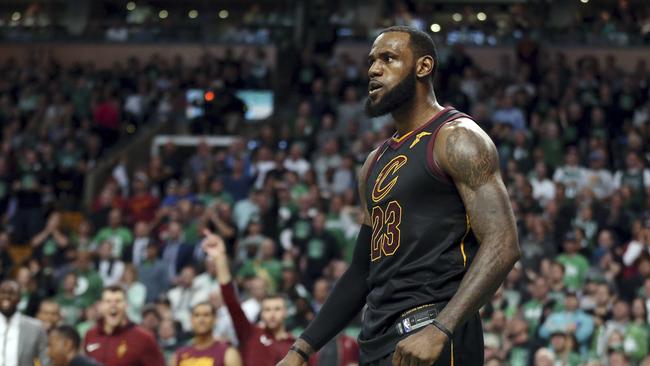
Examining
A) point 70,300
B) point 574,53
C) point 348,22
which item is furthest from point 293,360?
point 348,22

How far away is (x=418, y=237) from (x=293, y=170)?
39.9ft

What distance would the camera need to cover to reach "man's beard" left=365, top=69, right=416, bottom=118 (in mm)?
4062

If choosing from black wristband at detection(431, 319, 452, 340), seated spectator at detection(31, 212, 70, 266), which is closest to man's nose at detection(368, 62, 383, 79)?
black wristband at detection(431, 319, 452, 340)

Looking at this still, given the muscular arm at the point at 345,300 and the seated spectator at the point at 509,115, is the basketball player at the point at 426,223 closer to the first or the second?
the muscular arm at the point at 345,300

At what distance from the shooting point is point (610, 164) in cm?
1622

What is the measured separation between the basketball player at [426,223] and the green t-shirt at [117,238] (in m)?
10.8

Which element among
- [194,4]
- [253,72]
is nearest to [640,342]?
[253,72]

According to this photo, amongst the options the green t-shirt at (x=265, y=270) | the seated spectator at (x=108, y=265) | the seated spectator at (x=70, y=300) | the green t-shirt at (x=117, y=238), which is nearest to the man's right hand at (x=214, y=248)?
the green t-shirt at (x=265, y=270)

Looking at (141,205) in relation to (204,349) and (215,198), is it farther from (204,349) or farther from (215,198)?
(204,349)

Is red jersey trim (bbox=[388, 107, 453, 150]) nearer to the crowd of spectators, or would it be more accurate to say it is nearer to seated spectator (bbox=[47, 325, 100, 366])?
seated spectator (bbox=[47, 325, 100, 366])

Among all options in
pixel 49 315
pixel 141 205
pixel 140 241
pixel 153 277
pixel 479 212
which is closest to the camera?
pixel 479 212

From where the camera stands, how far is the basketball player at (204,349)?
24.6ft

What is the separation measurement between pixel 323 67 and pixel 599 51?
203 inches

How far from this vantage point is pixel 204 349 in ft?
25.0
